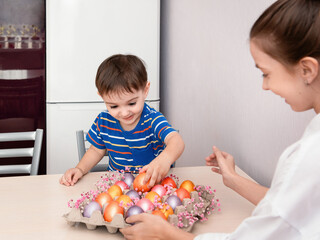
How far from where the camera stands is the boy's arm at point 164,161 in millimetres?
1186

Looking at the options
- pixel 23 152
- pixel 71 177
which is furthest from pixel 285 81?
pixel 23 152

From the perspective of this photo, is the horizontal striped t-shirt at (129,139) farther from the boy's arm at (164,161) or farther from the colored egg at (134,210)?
the colored egg at (134,210)

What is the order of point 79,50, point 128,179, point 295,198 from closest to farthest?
point 295,198 < point 128,179 < point 79,50

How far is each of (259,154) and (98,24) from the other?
1.42 m

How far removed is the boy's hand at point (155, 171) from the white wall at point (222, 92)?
367 mm

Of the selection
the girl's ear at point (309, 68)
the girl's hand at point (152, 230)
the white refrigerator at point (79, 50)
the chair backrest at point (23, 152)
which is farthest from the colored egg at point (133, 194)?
the white refrigerator at point (79, 50)

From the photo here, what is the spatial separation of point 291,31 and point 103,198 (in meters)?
0.62

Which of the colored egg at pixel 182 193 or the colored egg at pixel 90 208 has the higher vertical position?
the colored egg at pixel 182 193

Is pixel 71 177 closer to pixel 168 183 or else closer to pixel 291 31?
pixel 168 183

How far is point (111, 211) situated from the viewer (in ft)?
3.25

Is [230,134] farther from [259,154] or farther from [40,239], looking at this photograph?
[40,239]

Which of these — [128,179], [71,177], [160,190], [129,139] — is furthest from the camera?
[129,139]

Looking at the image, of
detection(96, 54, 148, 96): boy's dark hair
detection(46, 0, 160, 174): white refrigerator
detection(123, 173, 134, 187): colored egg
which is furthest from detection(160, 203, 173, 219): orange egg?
detection(46, 0, 160, 174): white refrigerator

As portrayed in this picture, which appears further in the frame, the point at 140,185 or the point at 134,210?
the point at 140,185
